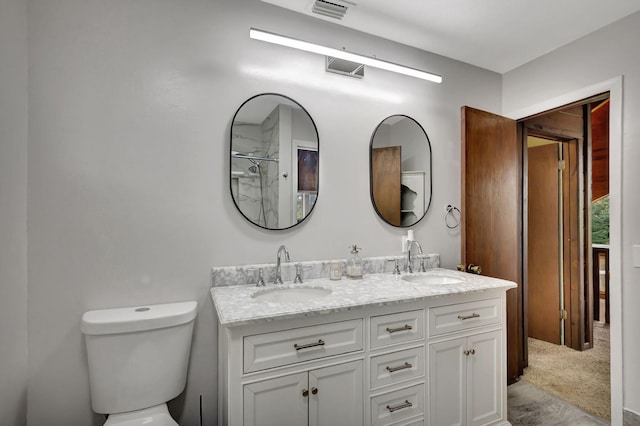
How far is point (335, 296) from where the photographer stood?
4.97 feet

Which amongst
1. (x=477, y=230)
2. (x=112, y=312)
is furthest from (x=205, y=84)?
(x=477, y=230)

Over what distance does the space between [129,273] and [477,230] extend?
2.33 m

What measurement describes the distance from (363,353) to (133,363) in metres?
0.99

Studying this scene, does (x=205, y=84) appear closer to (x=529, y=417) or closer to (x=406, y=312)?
(x=406, y=312)

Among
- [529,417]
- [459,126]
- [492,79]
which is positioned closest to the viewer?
[529,417]

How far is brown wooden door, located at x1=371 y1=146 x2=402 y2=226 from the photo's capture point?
216 cm

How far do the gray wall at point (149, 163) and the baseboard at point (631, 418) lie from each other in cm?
190

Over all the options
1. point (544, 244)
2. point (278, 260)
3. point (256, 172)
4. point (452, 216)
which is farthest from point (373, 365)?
point (544, 244)

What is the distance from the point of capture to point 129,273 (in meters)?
1.55

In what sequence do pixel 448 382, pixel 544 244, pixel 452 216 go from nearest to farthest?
pixel 448 382, pixel 452 216, pixel 544 244

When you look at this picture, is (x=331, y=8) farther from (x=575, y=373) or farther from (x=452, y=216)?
(x=575, y=373)

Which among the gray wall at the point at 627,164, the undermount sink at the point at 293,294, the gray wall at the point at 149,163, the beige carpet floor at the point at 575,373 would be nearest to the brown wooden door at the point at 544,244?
the beige carpet floor at the point at 575,373

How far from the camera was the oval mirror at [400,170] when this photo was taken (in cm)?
217

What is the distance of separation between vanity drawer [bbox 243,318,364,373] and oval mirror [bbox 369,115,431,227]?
3.20 feet
